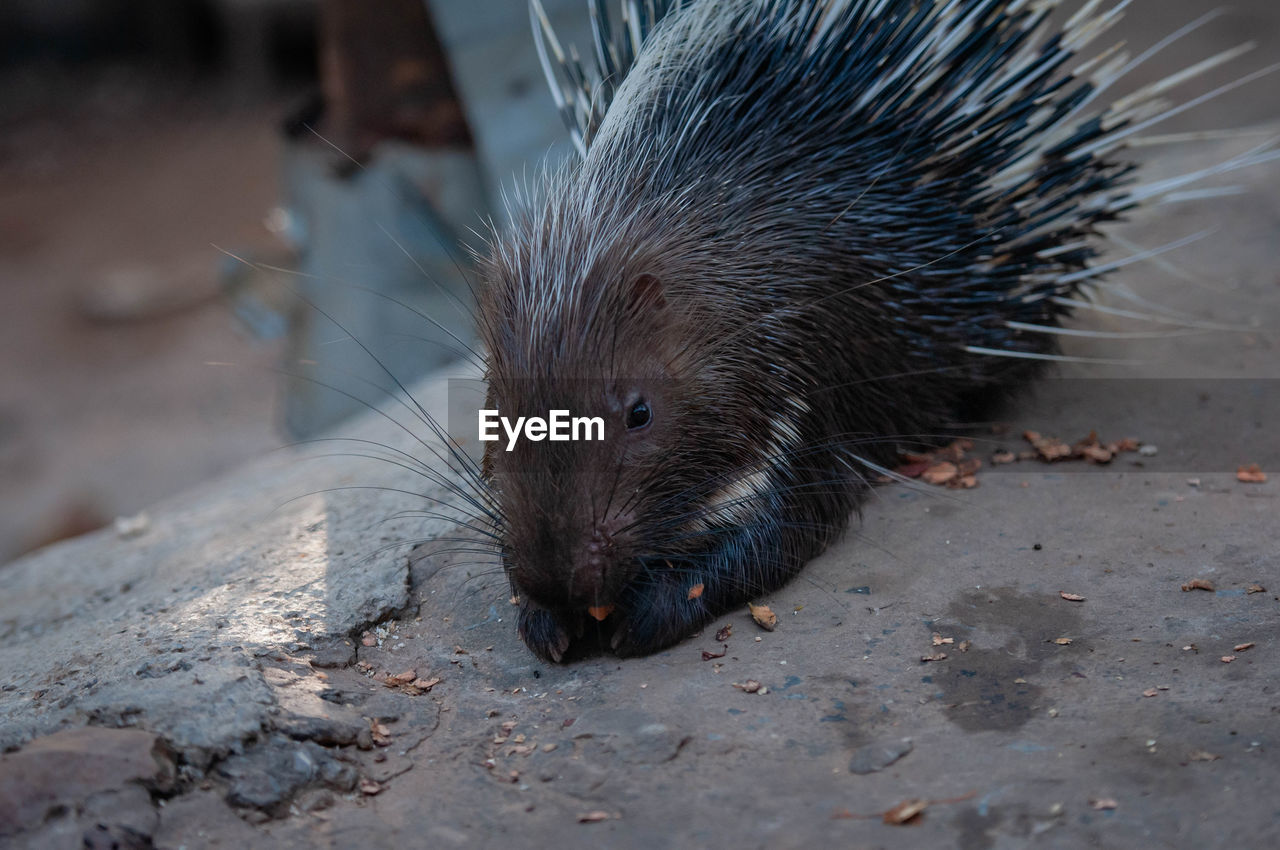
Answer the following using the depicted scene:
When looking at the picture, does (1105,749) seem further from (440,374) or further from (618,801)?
(440,374)

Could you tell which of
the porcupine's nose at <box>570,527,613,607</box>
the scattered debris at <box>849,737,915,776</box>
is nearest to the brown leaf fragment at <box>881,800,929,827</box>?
the scattered debris at <box>849,737,915,776</box>

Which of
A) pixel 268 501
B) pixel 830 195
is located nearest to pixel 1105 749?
pixel 830 195

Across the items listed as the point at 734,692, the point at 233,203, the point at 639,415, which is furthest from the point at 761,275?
the point at 233,203

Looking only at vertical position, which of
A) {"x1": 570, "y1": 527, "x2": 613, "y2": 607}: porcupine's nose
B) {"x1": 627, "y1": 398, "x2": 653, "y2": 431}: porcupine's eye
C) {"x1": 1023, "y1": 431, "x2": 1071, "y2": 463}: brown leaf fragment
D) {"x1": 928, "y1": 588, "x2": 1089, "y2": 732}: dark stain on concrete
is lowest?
{"x1": 928, "y1": 588, "x2": 1089, "y2": 732}: dark stain on concrete

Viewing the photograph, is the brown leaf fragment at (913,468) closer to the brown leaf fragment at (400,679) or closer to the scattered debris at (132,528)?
the brown leaf fragment at (400,679)

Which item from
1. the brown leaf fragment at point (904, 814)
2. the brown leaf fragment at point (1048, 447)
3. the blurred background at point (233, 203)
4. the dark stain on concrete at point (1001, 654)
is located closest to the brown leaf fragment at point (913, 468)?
the brown leaf fragment at point (1048, 447)

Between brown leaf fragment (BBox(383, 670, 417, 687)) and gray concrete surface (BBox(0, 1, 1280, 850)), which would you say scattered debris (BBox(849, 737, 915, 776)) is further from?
brown leaf fragment (BBox(383, 670, 417, 687))

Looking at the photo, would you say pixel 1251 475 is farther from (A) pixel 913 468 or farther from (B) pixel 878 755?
(B) pixel 878 755
